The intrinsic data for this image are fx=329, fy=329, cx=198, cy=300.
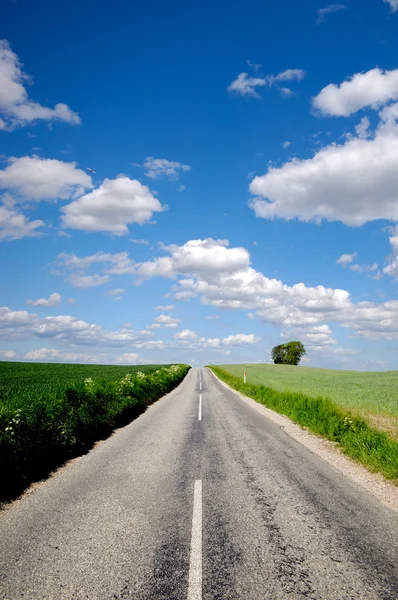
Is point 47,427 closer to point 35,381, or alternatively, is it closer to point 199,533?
point 199,533

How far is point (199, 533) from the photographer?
4.57 meters

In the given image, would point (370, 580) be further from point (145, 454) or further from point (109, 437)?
point (109, 437)

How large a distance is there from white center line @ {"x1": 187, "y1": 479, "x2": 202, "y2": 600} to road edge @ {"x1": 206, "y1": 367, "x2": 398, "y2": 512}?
3.39 m

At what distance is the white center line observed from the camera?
343 centimetres

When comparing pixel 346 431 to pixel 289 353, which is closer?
pixel 346 431

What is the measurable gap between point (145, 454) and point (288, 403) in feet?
Result: 32.1

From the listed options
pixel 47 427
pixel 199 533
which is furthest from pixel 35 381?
pixel 199 533

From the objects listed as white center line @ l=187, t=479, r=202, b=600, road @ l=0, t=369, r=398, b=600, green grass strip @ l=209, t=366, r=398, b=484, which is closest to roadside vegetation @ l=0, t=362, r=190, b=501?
road @ l=0, t=369, r=398, b=600

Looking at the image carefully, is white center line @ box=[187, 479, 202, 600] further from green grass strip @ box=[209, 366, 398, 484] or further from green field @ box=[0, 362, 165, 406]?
green field @ box=[0, 362, 165, 406]

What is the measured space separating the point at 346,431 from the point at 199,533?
25.0 feet

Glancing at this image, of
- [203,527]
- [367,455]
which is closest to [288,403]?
[367,455]

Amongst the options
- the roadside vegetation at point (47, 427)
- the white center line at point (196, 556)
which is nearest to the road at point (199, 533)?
the white center line at point (196, 556)

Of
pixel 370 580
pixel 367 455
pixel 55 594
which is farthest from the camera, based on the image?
pixel 367 455

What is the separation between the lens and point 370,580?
12.1ft
